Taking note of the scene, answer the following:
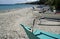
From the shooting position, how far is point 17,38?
31.0 feet

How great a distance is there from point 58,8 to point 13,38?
20492 millimetres

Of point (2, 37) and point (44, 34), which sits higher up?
point (44, 34)

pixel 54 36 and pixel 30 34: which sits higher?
pixel 30 34

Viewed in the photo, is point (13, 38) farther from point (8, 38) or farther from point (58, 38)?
point (58, 38)

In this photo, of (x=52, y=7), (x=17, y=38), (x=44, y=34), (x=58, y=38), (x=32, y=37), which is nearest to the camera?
(x=32, y=37)

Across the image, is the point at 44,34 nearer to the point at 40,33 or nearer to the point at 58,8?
the point at 40,33

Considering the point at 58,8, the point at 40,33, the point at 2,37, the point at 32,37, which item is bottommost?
the point at 58,8

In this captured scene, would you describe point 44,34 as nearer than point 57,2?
Yes

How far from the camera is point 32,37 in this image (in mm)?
5176

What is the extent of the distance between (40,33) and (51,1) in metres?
21.9

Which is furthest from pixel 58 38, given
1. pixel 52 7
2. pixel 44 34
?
pixel 52 7

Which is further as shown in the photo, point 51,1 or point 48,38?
point 51,1

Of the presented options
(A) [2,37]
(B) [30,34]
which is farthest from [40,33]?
(A) [2,37]

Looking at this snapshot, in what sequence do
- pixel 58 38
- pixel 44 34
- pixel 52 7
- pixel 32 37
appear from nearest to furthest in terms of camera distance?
pixel 32 37
pixel 58 38
pixel 44 34
pixel 52 7
